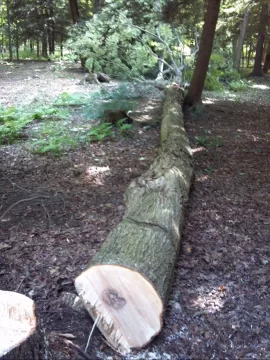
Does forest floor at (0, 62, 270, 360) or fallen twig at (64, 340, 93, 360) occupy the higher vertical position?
fallen twig at (64, 340, 93, 360)

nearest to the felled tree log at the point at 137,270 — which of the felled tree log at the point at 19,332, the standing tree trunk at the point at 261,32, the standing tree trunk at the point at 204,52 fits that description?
the felled tree log at the point at 19,332

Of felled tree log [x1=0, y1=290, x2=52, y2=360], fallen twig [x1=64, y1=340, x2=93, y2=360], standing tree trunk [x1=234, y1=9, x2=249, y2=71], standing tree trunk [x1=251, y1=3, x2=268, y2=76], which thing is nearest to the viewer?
felled tree log [x1=0, y1=290, x2=52, y2=360]

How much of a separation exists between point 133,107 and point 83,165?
12.1ft

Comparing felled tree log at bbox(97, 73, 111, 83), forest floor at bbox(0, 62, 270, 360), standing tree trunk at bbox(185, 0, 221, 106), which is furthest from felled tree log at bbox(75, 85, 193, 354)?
felled tree log at bbox(97, 73, 111, 83)

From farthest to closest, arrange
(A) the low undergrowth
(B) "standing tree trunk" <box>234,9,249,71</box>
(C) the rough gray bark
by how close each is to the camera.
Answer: (B) "standing tree trunk" <box>234,9,249,71</box>, (A) the low undergrowth, (C) the rough gray bark

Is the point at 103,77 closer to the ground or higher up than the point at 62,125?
higher up

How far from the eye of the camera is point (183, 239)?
4.02 metres

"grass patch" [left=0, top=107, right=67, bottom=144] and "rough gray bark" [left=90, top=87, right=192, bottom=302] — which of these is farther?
"grass patch" [left=0, top=107, right=67, bottom=144]

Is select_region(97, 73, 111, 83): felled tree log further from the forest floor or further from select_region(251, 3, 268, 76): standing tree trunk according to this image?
select_region(251, 3, 268, 76): standing tree trunk

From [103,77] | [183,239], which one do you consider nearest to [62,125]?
[183,239]

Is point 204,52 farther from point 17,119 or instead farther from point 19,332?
point 19,332

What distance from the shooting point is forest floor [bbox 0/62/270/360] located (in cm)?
270

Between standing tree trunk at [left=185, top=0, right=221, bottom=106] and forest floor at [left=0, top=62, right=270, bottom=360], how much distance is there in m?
2.44

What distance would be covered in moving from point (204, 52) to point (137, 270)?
814cm
